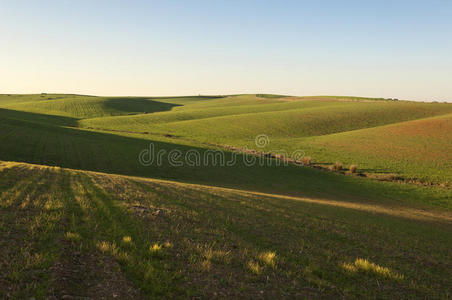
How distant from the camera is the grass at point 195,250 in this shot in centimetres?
600

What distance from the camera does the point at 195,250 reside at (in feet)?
26.0

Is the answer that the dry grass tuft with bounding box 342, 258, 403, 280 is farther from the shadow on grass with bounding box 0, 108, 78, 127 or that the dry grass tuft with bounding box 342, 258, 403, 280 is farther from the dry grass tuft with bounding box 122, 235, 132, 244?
the shadow on grass with bounding box 0, 108, 78, 127

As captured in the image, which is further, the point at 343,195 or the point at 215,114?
the point at 215,114

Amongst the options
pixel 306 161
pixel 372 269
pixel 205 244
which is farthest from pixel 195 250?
pixel 306 161

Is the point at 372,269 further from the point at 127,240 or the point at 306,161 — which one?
the point at 306,161

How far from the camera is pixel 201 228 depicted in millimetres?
10078

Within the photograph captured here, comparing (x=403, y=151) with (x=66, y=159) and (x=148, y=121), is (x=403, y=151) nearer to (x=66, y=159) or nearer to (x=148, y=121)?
(x=66, y=159)

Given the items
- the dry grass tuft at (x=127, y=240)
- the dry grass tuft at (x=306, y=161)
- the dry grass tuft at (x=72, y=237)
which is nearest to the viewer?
the dry grass tuft at (x=72, y=237)

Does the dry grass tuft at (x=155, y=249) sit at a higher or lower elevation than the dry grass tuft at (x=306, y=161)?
higher

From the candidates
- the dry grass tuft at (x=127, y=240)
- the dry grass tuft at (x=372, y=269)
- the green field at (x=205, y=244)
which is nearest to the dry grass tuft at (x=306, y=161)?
the green field at (x=205, y=244)

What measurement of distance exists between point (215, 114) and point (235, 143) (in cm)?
5549

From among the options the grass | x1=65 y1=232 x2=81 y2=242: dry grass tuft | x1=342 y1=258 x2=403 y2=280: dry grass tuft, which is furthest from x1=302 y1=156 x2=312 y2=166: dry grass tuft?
x1=65 y1=232 x2=81 y2=242: dry grass tuft

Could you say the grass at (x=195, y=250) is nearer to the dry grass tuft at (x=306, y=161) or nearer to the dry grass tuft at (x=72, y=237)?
the dry grass tuft at (x=72, y=237)

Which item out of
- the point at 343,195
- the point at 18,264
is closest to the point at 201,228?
the point at 18,264
